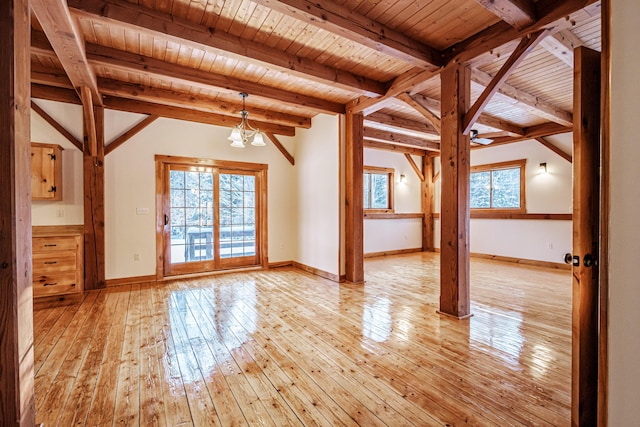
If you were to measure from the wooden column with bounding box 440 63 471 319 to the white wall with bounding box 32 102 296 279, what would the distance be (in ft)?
12.9

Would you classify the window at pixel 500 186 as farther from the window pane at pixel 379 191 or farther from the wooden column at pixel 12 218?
the wooden column at pixel 12 218

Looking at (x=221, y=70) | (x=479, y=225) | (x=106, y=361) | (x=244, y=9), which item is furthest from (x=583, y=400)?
(x=479, y=225)

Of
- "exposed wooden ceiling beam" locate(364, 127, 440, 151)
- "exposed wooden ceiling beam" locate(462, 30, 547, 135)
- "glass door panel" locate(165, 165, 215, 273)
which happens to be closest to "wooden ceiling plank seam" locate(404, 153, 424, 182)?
"exposed wooden ceiling beam" locate(364, 127, 440, 151)

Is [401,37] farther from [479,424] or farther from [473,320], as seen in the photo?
[479,424]

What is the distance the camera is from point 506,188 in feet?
22.5

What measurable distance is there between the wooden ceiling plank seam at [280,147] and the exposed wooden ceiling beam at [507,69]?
371cm

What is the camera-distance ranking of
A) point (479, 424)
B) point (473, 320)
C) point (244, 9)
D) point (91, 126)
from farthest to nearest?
point (91, 126) < point (473, 320) < point (244, 9) < point (479, 424)

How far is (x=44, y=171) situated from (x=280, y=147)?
3.67 metres

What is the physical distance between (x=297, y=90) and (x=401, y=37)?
184 centimetres

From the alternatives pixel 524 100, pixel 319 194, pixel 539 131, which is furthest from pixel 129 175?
pixel 539 131

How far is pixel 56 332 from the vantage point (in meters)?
2.83

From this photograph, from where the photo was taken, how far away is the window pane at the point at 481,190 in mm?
7223

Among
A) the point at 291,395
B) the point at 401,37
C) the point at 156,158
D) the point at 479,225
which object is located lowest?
the point at 291,395

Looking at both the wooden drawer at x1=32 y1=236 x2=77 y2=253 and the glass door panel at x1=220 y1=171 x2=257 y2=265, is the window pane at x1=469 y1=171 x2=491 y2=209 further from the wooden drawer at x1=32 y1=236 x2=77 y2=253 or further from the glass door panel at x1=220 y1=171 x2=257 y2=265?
the wooden drawer at x1=32 y1=236 x2=77 y2=253
